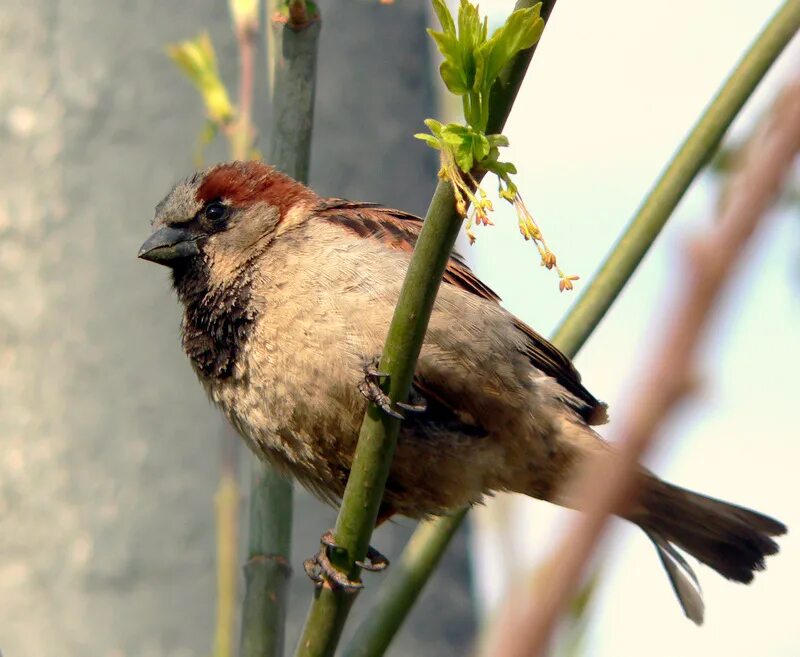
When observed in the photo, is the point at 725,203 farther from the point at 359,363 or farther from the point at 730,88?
the point at 359,363

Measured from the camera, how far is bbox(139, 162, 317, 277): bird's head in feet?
10.9

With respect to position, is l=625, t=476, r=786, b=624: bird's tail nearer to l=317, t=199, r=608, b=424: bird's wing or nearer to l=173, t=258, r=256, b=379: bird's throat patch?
l=317, t=199, r=608, b=424: bird's wing

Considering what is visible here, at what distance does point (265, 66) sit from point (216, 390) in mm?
1727

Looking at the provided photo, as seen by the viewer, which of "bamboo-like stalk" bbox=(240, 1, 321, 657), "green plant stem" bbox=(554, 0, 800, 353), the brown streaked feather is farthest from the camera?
the brown streaked feather

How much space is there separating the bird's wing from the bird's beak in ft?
1.29

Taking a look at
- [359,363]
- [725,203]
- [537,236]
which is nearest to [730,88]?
[537,236]

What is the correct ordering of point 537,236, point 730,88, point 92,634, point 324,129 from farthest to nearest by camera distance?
1. point 324,129
2. point 92,634
3. point 730,88
4. point 537,236

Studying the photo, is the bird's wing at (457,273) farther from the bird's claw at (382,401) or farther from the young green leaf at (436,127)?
the young green leaf at (436,127)

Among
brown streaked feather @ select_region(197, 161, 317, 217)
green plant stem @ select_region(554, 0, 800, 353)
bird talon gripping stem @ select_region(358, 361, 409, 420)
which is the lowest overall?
brown streaked feather @ select_region(197, 161, 317, 217)

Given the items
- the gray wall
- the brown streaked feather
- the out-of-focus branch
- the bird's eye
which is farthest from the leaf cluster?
the gray wall

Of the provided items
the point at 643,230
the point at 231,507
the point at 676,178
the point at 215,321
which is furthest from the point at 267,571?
the point at 676,178

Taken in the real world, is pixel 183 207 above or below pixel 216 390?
above

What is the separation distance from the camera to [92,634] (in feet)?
14.3

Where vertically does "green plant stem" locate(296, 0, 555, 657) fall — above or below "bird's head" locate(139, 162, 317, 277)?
above
